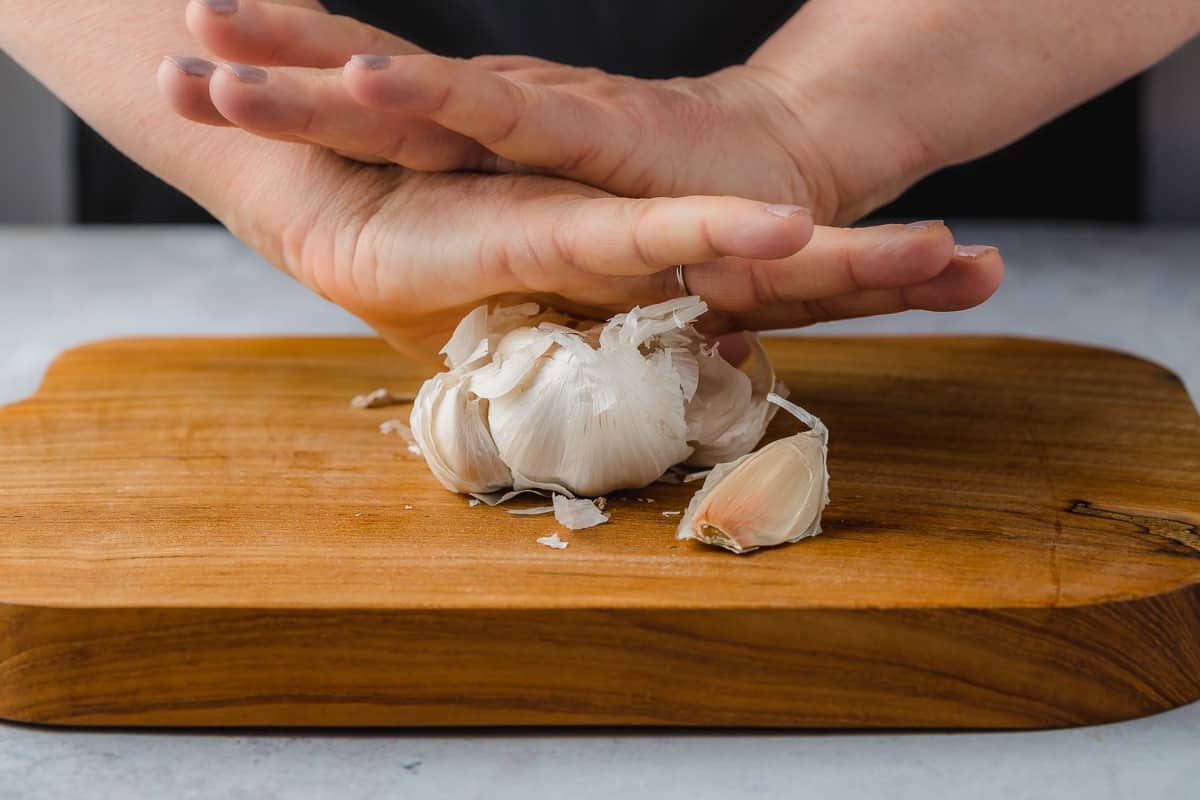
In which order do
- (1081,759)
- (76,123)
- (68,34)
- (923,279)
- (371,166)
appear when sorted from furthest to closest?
(76,123)
(68,34)
(371,166)
(923,279)
(1081,759)

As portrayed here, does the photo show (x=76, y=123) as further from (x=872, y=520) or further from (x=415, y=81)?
(x=872, y=520)

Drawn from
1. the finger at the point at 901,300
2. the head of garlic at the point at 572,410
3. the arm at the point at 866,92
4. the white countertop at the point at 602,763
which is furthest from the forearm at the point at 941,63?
the white countertop at the point at 602,763

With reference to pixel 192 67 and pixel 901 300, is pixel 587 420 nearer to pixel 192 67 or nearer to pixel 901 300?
pixel 901 300

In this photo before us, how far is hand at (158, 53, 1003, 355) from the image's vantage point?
811 mm

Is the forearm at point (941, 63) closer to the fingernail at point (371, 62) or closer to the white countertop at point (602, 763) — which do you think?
the fingernail at point (371, 62)

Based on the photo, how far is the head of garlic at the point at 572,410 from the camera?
2.85ft

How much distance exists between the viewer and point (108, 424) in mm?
1051

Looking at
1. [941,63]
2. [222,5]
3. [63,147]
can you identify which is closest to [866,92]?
[941,63]

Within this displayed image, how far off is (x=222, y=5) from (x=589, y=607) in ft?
1.67

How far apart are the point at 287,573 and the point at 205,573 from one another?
0.05 m

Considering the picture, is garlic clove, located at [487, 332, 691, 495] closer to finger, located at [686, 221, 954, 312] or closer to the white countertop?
finger, located at [686, 221, 954, 312]

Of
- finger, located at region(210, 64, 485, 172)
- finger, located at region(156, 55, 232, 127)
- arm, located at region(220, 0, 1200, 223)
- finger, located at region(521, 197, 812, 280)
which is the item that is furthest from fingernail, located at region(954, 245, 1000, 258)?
finger, located at region(156, 55, 232, 127)

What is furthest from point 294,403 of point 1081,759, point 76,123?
point 76,123

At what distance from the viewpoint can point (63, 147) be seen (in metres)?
2.34
